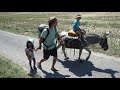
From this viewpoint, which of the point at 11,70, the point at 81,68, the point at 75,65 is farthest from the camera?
the point at 75,65

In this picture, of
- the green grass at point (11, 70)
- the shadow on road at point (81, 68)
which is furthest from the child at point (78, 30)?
the green grass at point (11, 70)

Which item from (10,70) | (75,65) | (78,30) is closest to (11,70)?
(10,70)

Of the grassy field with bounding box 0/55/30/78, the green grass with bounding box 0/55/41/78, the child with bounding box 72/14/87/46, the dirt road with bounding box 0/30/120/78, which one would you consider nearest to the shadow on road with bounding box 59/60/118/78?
the dirt road with bounding box 0/30/120/78

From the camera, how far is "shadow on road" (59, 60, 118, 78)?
12.8 metres

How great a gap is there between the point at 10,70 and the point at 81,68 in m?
3.14

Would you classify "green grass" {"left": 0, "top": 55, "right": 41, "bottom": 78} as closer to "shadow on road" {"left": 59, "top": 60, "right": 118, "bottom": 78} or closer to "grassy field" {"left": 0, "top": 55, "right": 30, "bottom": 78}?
"grassy field" {"left": 0, "top": 55, "right": 30, "bottom": 78}

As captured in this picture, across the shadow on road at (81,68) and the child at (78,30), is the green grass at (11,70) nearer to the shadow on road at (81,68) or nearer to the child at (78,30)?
the shadow on road at (81,68)

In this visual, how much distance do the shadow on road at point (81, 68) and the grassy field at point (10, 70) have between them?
7.17ft

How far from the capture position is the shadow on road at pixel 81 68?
1282 cm

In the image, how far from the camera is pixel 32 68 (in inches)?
510

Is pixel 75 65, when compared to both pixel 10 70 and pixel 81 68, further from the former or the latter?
pixel 10 70

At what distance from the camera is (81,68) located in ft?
44.2

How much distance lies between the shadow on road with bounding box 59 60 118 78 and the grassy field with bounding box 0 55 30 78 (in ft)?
7.17
